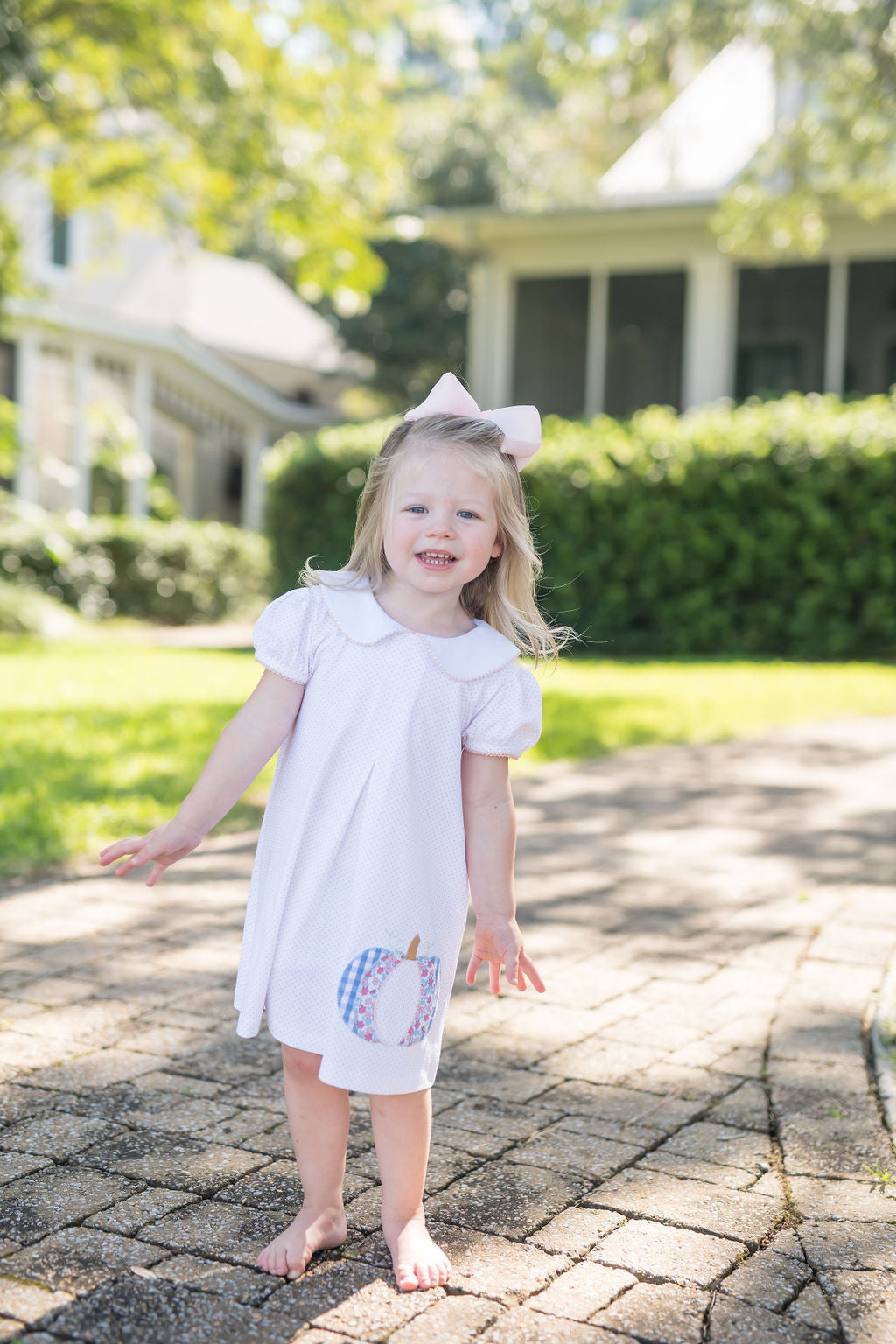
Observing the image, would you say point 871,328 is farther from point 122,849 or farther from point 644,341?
point 122,849

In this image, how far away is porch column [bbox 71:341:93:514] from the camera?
1853 centimetres

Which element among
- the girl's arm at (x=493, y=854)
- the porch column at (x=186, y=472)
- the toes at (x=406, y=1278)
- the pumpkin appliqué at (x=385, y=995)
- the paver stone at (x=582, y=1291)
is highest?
the porch column at (x=186, y=472)

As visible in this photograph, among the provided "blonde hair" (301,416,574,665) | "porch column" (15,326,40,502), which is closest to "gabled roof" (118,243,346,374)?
"porch column" (15,326,40,502)

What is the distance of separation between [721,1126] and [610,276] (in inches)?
576

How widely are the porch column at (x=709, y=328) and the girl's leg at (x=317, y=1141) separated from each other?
Answer: 1336cm

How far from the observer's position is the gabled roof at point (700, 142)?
1480 centimetres

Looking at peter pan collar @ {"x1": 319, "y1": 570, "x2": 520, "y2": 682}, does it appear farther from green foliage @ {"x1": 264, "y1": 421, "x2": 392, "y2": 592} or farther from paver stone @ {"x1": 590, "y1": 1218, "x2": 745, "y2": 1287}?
green foliage @ {"x1": 264, "y1": 421, "x2": 392, "y2": 592}

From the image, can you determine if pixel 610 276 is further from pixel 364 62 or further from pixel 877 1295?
pixel 877 1295

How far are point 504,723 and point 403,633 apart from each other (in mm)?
229

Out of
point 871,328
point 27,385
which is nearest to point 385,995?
point 871,328

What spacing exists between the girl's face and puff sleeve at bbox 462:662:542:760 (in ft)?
0.68

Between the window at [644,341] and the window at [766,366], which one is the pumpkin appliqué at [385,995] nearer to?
the window at [644,341]

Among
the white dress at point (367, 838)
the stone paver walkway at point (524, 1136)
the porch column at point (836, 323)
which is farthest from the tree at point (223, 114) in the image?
the white dress at point (367, 838)

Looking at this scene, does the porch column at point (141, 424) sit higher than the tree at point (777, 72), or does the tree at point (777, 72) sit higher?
the tree at point (777, 72)
